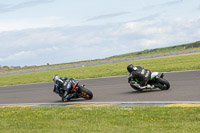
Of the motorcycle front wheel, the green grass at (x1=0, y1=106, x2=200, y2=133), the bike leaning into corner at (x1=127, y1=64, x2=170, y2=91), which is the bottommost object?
the green grass at (x1=0, y1=106, x2=200, y2=133)

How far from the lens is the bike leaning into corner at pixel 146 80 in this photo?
46.7 feet

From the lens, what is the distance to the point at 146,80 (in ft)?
47.4

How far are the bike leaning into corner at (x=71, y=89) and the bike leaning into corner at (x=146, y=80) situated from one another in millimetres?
1948

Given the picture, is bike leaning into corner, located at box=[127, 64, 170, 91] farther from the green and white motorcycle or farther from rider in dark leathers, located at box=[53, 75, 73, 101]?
rider in dark leathers, located at box=[53, 75, 73, 101]

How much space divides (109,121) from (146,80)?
6.48m

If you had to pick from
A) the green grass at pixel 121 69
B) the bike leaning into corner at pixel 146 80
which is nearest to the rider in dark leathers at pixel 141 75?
the bike leaning into corner at pixel 146 80

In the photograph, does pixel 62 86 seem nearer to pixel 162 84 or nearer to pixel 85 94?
pixel 85 94

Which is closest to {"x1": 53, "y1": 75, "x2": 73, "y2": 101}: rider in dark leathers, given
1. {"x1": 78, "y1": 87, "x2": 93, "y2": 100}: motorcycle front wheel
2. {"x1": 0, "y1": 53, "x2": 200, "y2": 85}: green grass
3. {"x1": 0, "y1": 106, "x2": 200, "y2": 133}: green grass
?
{"x1": 78, "y1": 87, "x2": 93, "y2": 100}: motorcycle front wheel

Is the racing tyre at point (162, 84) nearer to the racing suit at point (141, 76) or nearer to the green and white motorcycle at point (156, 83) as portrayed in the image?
the green and white motorcycle at point (156, 83)

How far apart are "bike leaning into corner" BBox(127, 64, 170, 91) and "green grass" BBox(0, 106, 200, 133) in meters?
4.54

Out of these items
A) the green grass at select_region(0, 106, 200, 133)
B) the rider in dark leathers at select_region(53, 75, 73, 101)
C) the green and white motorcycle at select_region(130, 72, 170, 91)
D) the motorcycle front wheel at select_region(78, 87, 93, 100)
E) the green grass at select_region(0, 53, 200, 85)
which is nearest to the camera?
the green grass at select_region(0, 106, 200, 133)

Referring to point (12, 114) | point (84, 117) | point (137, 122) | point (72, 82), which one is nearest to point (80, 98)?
point (72, 82)

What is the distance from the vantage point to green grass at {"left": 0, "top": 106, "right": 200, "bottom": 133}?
7207mm

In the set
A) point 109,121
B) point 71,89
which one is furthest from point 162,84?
point 109,121
